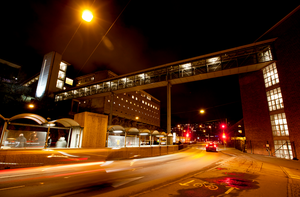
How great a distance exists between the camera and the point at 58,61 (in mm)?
46375

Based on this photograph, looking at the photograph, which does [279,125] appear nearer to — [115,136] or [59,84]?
[115,136]

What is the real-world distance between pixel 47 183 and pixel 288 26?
2441 cm

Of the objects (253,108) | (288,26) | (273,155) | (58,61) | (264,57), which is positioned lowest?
(273,155)

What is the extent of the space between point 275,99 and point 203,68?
965 centimetres

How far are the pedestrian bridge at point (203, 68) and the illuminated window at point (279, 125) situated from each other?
658 cm

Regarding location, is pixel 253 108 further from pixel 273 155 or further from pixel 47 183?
pixel 47 183

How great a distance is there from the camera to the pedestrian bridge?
19453mm

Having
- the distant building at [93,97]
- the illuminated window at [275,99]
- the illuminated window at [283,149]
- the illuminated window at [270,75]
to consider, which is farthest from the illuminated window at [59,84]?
the illuminated window at [283,149]

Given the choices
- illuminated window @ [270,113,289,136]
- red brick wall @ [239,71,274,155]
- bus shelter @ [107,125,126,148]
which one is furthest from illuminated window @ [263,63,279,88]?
bus shelter @ [107,125,126,148]

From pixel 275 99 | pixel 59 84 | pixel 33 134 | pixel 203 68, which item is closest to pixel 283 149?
pixel 275 99

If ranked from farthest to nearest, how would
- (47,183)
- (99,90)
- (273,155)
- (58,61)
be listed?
(58,61) → (99,90) → (273,155) → (47,183)

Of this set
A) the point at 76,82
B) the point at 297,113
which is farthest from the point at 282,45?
the point at 76,82

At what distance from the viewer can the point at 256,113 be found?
67.5 ft

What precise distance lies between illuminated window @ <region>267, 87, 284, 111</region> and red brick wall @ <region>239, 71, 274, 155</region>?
0.48m
